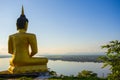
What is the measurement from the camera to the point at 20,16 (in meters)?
15.7

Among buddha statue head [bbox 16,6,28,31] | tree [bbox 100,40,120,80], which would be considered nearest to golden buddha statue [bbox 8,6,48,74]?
buddha statue head [bbox 16,6,28,31]

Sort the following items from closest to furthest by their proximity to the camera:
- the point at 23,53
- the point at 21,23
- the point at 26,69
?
the point at 26,69
the point at 23,53
the point at 21,23

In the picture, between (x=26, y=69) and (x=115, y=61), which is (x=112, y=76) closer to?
(x=115, y=61)

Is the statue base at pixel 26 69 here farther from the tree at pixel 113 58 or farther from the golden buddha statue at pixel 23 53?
the tree at pixel 113 58

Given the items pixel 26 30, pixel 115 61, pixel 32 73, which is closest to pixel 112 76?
pixel 115 61

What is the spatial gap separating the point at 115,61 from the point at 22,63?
30.5ft

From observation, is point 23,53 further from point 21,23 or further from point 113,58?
point 113,58

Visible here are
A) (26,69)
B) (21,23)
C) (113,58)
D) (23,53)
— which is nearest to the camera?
(113,58)

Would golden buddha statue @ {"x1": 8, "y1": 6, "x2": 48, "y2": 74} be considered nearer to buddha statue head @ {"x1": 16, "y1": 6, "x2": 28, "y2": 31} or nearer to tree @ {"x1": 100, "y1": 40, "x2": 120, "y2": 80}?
buddha statue head @ {"x1": 16, "y1": 6, "x2": 28, "y2": 31}

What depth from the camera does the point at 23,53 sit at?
15086mm

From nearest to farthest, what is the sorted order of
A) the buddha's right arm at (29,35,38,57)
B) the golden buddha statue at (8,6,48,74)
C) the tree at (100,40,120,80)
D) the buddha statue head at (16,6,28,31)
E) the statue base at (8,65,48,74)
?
1. the tree at (100,40,120,80)
2. the statue base at (8,65,48,74)
3. the golden buddha statue at (8,6,48,74)
4. the buddha's right arm at (29,35,38,57)
5. the buddha statue head at (16,6,28,31)

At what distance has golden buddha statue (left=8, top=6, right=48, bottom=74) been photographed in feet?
48.8

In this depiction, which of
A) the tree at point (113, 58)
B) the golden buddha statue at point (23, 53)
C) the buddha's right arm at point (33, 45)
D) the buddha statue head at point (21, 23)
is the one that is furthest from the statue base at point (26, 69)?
the tree at point (113, 58)

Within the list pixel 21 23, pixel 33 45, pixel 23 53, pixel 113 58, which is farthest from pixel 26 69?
pixel 113 58
